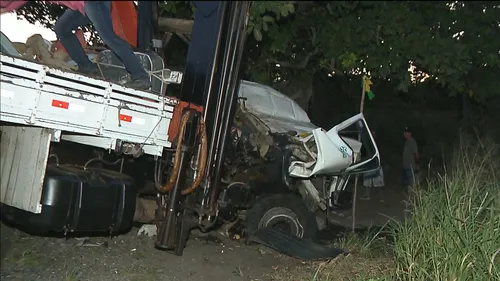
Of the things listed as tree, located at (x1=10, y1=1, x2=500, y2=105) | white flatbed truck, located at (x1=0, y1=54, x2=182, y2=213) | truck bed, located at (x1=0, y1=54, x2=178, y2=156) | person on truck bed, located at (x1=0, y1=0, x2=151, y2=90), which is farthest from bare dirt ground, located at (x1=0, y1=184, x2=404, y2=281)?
tree, located at (x1=10, y1=1, x2=500, y2=105)

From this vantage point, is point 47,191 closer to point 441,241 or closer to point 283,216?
point 283,216

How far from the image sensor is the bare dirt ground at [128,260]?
541 centimetres

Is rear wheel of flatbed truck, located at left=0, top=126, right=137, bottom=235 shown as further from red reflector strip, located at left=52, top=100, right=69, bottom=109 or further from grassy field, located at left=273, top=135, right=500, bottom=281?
grassy field, located at left=273, top=135, right=500, bottom=281

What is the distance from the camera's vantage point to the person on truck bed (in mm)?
4527

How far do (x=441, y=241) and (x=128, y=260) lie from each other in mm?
3370

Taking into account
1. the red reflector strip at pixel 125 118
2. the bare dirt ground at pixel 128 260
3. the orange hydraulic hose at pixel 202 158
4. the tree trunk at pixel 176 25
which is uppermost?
the tree trunk at pixel 176 25

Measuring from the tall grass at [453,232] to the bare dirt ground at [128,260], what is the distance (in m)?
1.48

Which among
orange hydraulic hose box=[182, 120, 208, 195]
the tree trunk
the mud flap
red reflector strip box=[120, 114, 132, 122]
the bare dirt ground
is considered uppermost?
the tree trunk

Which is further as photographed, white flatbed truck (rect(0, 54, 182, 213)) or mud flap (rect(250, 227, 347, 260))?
mud flap (rect(250, 227, 347, 260))

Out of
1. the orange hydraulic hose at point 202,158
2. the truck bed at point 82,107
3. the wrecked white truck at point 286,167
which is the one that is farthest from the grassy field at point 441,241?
the truck bed at point 82,107

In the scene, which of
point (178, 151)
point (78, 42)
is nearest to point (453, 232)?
point (178, 151)

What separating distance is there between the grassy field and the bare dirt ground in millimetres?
682

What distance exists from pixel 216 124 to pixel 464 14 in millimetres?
4365

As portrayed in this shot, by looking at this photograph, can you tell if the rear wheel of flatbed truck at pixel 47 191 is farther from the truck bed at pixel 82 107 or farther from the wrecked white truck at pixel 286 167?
the wrecked white truck at pixel 286 167
